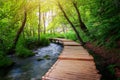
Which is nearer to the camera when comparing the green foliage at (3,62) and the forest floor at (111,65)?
the forest floor at (111,65)

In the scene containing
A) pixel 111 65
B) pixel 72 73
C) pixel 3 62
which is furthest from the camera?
pixel 3 62

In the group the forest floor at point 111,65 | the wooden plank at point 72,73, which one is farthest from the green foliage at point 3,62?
the forest floor at point 111,65

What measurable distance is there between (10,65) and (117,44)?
7.13 metres

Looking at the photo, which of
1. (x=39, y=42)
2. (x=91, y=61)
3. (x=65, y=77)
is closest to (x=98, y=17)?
(x=91, y=61)

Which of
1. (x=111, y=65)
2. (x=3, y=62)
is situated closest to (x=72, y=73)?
(x=111, y=65)

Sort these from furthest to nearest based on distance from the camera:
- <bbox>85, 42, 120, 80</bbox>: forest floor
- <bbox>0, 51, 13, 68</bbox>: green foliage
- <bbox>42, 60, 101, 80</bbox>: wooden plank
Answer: <bbox>0, 51, 13, 68</bbox>: green foliage, <bbox>85, 42, 120, 80</bbox>: forest floor, <bbox>42, 60, 101, 80</bbox>: wooden plank

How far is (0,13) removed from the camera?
1233 cm

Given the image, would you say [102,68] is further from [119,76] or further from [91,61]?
[119,76]

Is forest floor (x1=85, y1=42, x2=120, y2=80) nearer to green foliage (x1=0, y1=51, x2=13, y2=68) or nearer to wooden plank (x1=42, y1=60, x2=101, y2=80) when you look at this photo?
wooden plank (x1=42, y1=60, x2=101, y2=80)

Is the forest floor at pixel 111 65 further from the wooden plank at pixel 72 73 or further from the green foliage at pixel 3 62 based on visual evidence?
the green foliage at pixel 3 62

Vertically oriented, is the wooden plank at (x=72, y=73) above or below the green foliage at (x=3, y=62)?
above

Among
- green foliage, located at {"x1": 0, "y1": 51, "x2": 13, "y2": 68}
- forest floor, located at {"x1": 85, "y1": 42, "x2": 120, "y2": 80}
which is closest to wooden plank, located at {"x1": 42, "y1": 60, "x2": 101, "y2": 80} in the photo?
A: forest floor, located at {"x1": 85, "y1": 42, "x2": 120, "y2": 80}

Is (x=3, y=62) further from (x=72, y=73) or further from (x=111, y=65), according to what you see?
(x=111, y=65)

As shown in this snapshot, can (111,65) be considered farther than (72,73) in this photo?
Yes
